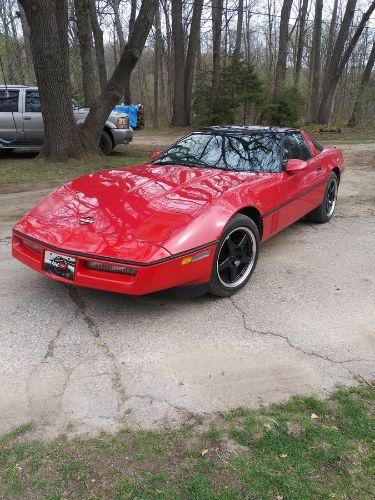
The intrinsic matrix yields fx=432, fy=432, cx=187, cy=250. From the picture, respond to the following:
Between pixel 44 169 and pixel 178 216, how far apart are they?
6.63 m

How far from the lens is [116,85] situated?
10164 millimetres

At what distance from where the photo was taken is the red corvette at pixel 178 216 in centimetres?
307

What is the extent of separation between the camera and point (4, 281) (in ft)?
13.0

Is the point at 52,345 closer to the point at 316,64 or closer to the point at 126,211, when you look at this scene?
the point at 126,211

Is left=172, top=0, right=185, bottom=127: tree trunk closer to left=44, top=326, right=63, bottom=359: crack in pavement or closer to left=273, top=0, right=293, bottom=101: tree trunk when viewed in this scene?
left=273, top=0, right=293, bottom=101: tree trunk

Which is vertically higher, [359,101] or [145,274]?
[359,101]

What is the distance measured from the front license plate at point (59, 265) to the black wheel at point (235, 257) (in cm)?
108

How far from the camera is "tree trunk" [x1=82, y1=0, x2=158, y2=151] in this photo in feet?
32.4

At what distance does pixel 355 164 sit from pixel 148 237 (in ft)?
31.7

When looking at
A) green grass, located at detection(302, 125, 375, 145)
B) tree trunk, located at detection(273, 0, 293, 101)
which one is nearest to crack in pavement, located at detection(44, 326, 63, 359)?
green grass, located at detection(302, 125, 375, 145)

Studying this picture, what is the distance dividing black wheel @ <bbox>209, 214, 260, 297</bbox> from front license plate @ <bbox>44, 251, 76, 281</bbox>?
3.55 feet

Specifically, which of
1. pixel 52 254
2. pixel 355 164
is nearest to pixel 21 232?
pixel 52 254

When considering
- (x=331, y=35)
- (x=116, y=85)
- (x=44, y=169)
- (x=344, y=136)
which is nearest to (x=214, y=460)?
(x=44, y=169)

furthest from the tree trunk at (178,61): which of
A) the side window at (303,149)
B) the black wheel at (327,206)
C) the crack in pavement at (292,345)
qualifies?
the crack in pavement at (292,345)
